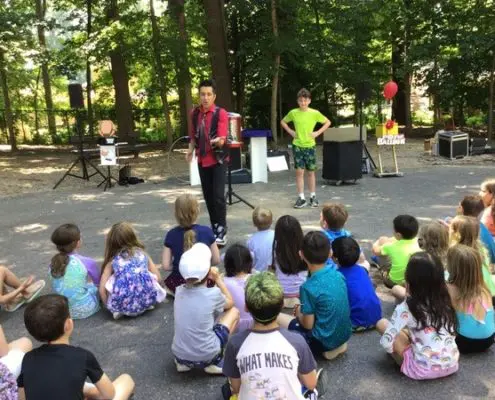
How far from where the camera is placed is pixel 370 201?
7320 millimetres

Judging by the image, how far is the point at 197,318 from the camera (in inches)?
109

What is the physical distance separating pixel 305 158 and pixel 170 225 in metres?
2.09

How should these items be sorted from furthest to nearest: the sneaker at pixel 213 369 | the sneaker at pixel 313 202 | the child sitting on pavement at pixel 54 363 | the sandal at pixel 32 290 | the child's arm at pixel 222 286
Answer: the sneaker at pixel 313 202 < the sandal at pixel 32 290 < the child's arm at pixel 222 286 < the sneaker at pixel 213 369 < the child sitting on pavement at pixel 54 363

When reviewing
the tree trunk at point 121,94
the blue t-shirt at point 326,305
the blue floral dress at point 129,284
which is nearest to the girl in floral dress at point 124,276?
the blue floral dress at point 129,284

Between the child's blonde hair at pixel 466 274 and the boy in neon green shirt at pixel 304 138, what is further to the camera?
the boy in neon green shirt at pixel 304 138

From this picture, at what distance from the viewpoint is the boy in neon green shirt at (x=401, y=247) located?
12.0 ft

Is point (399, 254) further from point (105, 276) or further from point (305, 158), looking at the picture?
point (305, 158)

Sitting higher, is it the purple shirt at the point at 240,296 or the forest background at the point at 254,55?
the forest background at the point at 254,55

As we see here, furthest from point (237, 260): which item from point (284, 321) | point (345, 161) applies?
point (345, 161)

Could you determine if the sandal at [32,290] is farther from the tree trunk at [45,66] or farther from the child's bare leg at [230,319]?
the tree trunk at [45,66]

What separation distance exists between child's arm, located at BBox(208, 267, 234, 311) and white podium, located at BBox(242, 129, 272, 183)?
6271 mm

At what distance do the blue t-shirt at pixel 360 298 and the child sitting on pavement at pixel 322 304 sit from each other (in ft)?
1.05

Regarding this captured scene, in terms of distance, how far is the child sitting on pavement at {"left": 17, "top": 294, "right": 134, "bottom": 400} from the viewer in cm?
200

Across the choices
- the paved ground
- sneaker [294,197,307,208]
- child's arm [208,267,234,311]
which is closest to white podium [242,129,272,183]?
the paved ground
